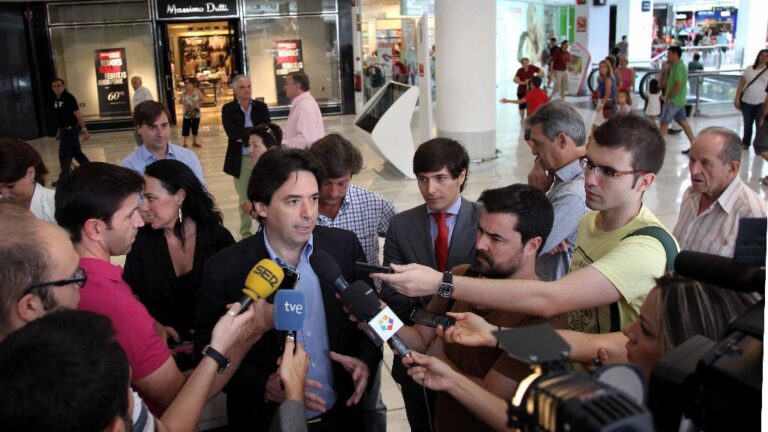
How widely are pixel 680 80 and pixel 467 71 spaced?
4.19m

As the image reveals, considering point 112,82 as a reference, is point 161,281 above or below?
below

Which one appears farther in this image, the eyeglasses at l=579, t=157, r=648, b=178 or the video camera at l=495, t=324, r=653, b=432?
the eyeglasses at l=579, t=157, r=648, b=178

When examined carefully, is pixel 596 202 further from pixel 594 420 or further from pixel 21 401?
pixel 21 401

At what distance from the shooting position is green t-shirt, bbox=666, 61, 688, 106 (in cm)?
1200

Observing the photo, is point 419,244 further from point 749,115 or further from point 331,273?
point 749,115

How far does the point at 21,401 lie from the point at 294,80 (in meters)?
7.14

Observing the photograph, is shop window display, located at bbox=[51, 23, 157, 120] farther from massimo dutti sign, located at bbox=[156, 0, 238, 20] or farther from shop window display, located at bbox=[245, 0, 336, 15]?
shop window display, located at bbox=[245, 0, 336, 15]

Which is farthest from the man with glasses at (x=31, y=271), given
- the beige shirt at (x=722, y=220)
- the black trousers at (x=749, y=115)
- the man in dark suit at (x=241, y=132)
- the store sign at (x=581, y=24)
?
the store sign at (x=581, y=24)

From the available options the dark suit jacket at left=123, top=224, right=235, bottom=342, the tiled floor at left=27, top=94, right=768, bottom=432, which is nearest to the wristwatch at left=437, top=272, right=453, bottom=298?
the dark suit jacket at left=123, top=224, right=235, bottom=342

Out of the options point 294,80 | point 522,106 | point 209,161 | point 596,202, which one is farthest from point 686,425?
point 522,106

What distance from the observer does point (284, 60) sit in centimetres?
1977

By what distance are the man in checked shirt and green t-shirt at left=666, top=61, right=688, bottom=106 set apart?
1015 cm

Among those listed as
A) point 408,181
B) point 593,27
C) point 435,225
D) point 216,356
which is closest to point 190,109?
point 408,181

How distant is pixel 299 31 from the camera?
1959cm
